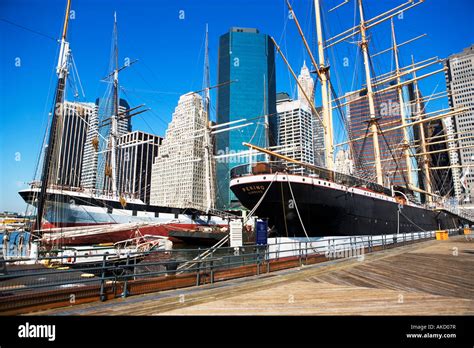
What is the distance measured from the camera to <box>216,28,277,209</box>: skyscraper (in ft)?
479

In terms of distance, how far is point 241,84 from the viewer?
6009 inches

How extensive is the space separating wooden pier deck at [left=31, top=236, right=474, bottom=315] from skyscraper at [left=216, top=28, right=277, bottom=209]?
129 m

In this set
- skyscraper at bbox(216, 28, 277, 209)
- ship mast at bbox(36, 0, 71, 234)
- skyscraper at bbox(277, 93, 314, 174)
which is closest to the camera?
ship mast at bbox(36, 0, 71, 234)

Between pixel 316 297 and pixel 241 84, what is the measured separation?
509 ft

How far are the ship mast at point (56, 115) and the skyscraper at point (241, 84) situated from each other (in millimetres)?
114697

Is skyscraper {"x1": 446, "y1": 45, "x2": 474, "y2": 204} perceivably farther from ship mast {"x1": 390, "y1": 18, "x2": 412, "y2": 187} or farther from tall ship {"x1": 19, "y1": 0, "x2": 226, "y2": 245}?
tall ship {"x1": 19, "y1": 0, "x2": 226, "y2": 245}

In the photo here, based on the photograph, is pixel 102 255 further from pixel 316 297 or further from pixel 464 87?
pixel 464 87

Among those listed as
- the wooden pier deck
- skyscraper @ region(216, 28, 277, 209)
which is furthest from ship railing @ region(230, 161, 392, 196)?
skyscraper @ region(216, 28, 277, 209)

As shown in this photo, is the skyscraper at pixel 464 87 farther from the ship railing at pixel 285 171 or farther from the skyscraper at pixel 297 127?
the ship railing at pixel 285 171

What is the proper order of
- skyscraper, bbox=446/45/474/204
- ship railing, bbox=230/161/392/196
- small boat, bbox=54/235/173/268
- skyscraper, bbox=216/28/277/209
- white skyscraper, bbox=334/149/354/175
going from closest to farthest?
small boat, bbox=54/235/173/268
ship railing, bbox=230/161/392/196
white skyscraper, bbox=334/149/354/175
skyscraper, bbox=446/45/474/204
skyscraper, bbox=216/28/277/209

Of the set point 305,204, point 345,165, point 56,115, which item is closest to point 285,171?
point 305,204
